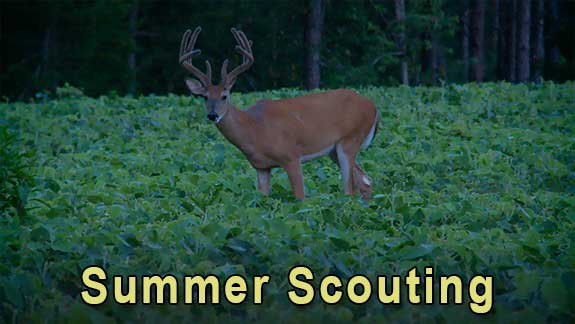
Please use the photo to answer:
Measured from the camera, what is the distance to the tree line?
26828mm

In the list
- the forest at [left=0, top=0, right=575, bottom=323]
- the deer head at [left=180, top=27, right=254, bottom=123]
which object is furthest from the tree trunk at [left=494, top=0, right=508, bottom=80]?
the deer head at [left=180, top=27, right=254, bottom=123]

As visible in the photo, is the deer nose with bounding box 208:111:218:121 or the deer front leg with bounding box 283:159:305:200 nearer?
the deer nose with bounding box 208:111:218:121

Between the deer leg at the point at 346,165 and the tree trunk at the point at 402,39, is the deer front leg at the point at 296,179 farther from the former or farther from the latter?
the tree trunk at the point at 402,39

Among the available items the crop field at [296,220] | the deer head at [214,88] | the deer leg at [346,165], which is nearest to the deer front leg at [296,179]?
the crop field at [296,220]

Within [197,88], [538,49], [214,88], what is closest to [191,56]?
[197,88]

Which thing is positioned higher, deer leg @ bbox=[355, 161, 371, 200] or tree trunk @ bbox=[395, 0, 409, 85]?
tree trunk @ bbox=[395, 0, 409, 85]

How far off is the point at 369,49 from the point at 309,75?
11.1ft

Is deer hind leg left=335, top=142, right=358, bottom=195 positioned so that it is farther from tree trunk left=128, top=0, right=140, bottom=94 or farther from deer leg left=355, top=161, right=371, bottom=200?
tree trunk left=128, top=0, right=140, bottom=94

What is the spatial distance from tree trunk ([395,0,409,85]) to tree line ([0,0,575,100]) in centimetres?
3

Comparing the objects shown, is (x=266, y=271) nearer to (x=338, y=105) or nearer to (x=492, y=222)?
(x=492, y=222)

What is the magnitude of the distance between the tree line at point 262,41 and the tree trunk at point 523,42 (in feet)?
5.40

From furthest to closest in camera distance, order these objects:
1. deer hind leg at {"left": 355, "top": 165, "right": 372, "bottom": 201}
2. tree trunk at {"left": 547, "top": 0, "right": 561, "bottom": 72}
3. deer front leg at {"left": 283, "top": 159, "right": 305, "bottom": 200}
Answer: tree trunk at {"left": 547, "top": 0, "right": 561, "bottom": 72} < deer hind leg at {"left": 355, "top": 165, "right": 372, "bottom": 201} < deer front leg at {"left": 283, "top": 159, "right": 305, "bottom": 200}

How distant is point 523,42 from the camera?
23.3 metres

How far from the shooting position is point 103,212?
8.12m
